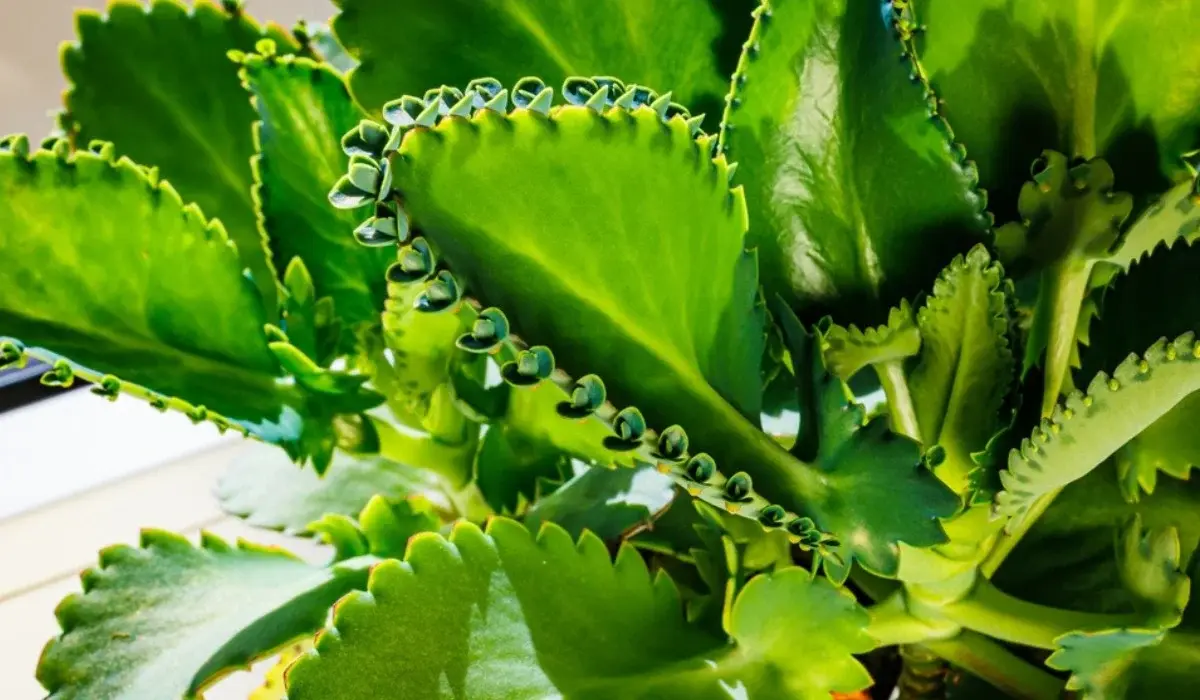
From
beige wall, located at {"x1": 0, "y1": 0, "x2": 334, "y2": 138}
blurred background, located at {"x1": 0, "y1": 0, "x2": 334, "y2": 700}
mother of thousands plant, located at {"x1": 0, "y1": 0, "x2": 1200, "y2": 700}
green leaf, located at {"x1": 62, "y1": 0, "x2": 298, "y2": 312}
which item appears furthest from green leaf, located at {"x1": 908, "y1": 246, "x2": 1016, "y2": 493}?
beige wall, located at {"x1": 0, "y1": 0, "x2": 334, "y2": 138}

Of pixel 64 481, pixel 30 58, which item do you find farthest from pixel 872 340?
pixel 30 58

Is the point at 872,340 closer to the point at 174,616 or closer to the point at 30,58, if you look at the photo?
the point at 174,616

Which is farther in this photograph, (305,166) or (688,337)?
(305,166)

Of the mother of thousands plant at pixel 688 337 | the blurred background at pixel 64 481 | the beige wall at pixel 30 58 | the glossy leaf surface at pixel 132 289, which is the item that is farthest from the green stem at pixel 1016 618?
the beige wall at pixel 30 58

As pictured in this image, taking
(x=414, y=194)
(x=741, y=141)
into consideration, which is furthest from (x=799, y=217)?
(x=414, y=194)

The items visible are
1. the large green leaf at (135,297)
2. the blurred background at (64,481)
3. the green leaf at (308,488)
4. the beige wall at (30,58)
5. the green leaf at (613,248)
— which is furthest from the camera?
the beige wall at (30,58)

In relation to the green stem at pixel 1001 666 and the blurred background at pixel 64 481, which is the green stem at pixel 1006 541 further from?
the blurred background at pixel 64 481
